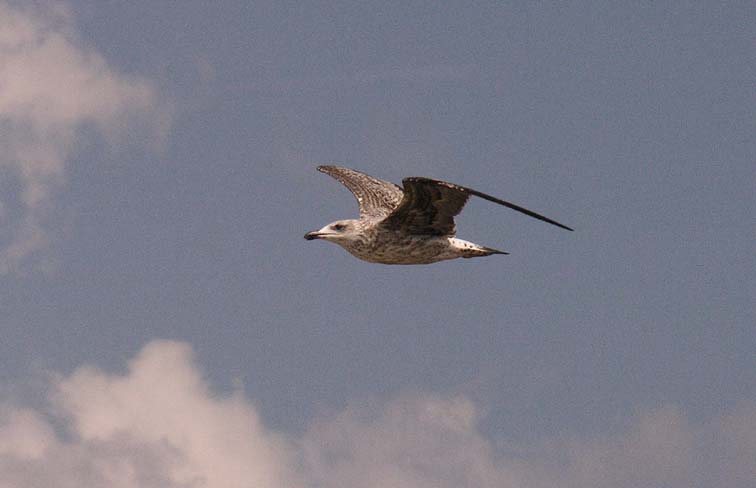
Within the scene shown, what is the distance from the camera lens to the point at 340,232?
67.1 ft

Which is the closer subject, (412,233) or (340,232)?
(412,233)

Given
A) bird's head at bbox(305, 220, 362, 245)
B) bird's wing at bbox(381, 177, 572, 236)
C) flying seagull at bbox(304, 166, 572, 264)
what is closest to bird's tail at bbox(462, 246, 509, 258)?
flying seagull at bbox(304, 166, 572, 264)

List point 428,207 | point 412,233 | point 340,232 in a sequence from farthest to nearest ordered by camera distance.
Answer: point 340,232 < point 412,233 < point 428,207

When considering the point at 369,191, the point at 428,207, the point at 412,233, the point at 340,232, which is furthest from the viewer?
the point at 369,191

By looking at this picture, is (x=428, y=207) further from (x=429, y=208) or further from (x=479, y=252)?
(x=479, y=252)

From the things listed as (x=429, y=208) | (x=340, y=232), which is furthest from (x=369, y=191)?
(x=429, y=208)

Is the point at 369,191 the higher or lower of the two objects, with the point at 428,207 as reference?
higher

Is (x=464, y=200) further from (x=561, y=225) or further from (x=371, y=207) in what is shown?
(x=371, y=207)

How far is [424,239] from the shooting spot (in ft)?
65.2

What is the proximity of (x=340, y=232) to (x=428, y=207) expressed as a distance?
2.25 m

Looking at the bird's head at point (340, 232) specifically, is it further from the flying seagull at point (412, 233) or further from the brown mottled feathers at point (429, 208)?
the brown mottled feathers at point (429, 208)

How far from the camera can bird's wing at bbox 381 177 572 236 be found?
17969 mm

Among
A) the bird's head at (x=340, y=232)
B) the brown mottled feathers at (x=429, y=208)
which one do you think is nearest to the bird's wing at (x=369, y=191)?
the brown mottled feathers at (x=429, y=208)

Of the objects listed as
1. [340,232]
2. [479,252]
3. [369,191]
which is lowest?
[479,252]
